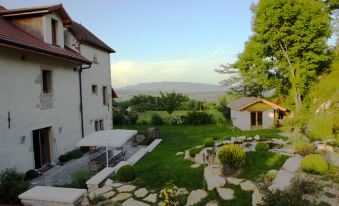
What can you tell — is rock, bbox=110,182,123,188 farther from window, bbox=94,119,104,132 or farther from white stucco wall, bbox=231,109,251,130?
white stucco wall, bbox=231,109,251,130

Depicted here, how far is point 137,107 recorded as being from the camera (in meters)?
42.6

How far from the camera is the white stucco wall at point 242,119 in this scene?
2812cm

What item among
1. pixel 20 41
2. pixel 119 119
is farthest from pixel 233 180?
pixel 119 119

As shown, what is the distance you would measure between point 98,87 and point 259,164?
13765mm

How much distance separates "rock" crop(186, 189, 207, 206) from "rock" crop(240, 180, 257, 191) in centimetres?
104

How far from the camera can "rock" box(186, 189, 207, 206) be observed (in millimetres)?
7379

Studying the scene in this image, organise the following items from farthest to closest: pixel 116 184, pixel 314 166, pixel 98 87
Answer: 1. pixel 98 87
2. pixel 116 184
3. pixel 314 166

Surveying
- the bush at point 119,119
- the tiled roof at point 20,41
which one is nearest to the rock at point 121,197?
the tiled roof at point 20,41

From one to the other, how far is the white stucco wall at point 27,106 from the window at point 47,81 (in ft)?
0.70

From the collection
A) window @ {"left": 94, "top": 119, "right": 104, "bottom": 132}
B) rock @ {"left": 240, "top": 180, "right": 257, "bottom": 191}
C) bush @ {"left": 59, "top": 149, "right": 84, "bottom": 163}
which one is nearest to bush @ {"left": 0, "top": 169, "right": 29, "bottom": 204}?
bush @ {"left": 59, "top": 149, "right": 84, "bottom": 163}

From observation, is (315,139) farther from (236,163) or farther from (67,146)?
(67,146)

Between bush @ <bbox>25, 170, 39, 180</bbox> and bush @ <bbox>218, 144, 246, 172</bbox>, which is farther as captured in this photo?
bush @ <bbox>25, 170, 39, 180</bbox>

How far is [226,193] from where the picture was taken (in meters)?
7.51

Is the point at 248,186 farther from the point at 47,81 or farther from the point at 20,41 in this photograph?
the point at 47,81
